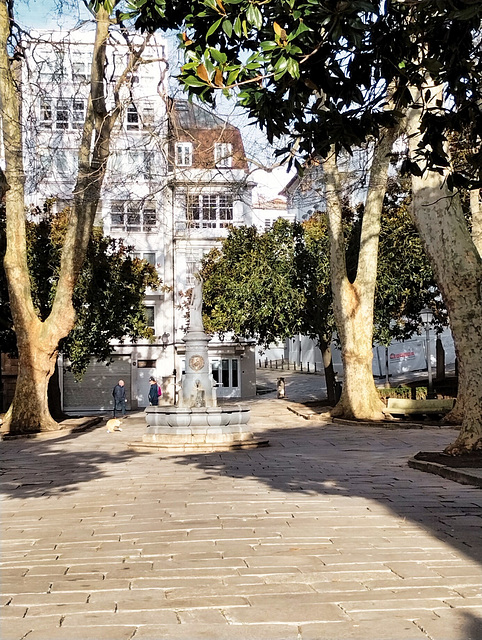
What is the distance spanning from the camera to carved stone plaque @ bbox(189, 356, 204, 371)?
2202cm

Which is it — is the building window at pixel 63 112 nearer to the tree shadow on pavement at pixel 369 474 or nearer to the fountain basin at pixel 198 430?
the fountain basin at pixel 198 430

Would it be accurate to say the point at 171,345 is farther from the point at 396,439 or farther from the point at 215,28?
the point at 215,28

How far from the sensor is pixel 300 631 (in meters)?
4.60

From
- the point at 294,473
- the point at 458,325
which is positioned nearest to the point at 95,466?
the point at 294,473

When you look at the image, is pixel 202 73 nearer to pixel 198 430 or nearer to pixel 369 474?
pixel 369 474

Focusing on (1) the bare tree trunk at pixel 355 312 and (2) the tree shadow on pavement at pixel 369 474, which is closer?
(2) the tree shadow on pavement at pixel 369 474

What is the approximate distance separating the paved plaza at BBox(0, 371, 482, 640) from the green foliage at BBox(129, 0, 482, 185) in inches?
126

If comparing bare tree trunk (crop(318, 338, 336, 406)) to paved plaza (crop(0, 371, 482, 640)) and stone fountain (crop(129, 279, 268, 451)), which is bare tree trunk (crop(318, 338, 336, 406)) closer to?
stone fountain (crop(129, 279, 268, 451))

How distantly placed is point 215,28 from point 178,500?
5.72 meters

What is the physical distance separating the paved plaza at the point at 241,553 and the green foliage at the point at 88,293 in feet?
52.9

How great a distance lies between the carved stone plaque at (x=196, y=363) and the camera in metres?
22.0

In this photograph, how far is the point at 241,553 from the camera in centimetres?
678

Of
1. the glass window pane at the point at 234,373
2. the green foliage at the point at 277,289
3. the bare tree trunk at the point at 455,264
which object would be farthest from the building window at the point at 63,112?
the glass window pane at the point at 234,373

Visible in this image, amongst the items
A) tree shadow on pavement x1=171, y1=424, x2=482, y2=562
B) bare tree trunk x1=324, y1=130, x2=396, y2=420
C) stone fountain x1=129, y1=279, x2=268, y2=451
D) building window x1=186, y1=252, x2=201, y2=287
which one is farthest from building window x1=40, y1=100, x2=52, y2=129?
building window x1=186, y1=252, x2=201, y2=287
